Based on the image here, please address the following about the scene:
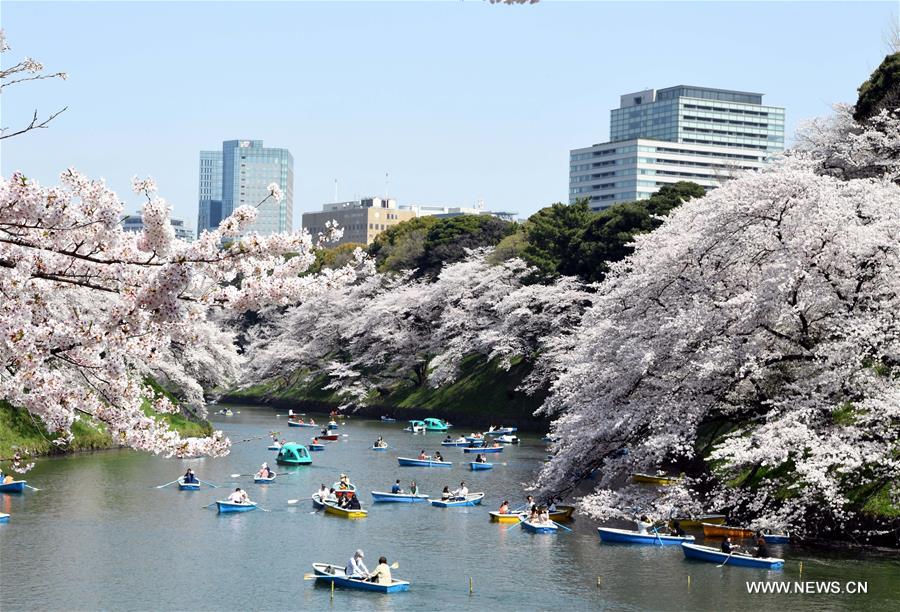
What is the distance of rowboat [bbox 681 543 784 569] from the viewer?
28.5 metres

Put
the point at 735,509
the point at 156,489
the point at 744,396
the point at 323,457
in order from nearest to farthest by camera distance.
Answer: the point at 735,509 → the point at 744,396 → the point at 156,489 → the point at 323,457

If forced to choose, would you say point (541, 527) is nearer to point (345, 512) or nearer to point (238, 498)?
point (345, 512)

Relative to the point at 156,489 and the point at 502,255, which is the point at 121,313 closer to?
the point at 156,489

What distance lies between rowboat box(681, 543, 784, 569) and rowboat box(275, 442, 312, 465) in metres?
29.3

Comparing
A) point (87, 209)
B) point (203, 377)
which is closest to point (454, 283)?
point (203, 377)

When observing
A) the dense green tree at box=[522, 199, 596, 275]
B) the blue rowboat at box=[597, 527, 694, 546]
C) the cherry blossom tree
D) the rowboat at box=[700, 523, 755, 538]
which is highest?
the dense green tree at box=[522, 199, 596, 275]

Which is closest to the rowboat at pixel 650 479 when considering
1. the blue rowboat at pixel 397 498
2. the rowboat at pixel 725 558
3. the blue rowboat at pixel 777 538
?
the blue rowboat at pixel 397 498

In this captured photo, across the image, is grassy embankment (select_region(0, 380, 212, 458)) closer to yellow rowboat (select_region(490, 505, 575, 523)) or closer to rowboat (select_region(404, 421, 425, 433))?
yellow rowboat (select_region(490, 505, 575, 523))

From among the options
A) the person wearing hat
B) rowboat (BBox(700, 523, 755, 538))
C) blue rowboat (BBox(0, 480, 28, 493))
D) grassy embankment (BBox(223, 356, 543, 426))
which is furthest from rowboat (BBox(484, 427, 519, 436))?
the person wearing hat

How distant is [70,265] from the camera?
1189 cm

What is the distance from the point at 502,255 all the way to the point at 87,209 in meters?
76.3

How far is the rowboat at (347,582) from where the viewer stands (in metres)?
27.4

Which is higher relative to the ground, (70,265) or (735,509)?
(70,265)

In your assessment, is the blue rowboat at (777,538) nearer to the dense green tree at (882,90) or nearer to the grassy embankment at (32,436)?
the grassy embankment at (32,436)
